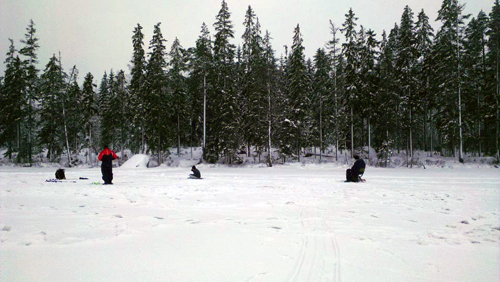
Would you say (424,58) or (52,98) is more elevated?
(424,58)

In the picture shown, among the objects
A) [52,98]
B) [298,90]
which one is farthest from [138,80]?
[298,90]

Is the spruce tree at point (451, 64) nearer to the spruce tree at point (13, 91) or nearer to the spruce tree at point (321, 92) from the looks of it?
the spruce tree at point (321, 92)

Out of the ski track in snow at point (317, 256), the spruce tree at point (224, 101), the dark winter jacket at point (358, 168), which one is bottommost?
the ski track in snow at point (317, 256)

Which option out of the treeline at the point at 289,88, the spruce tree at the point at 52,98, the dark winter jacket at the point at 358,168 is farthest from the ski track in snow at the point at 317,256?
the spruce tree at the point at 52,98

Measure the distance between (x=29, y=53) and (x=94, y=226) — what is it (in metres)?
38.5

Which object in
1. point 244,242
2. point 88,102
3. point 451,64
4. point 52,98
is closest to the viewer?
point 244,242

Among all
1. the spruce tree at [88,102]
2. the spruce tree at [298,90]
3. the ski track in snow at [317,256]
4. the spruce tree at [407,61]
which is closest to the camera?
the ski track in snow at [317,256]

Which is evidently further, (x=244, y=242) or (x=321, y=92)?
(x=321, y=92)

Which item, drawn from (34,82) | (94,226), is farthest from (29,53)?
(94,226)

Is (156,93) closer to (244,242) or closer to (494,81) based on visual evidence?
(244,242)

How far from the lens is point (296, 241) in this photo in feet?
13.4

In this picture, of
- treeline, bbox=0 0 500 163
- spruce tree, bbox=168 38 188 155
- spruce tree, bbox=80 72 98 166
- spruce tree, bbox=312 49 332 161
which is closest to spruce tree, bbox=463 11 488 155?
treeline, bbox=0 0 500 163

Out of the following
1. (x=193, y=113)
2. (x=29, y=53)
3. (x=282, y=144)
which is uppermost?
(x=29, y=53)

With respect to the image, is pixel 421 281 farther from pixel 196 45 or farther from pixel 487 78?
pixel 487 78
